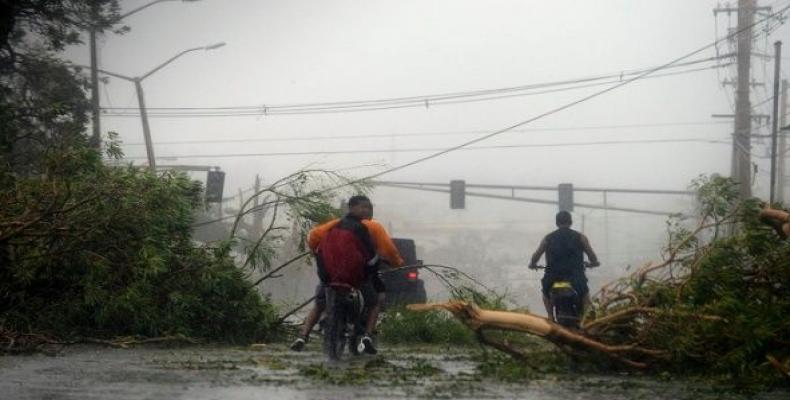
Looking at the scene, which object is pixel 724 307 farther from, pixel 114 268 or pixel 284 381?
pixel 114 268

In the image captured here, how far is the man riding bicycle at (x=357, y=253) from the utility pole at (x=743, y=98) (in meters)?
17.2

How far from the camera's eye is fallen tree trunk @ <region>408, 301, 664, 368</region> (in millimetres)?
7469

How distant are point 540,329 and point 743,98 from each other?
19762 mm

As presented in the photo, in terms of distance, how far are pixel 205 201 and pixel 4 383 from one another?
23.0ft

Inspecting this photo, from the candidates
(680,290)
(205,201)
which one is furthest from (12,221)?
(680,290)

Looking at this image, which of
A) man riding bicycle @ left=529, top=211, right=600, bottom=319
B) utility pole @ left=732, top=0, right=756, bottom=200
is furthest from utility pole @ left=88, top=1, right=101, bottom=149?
utility pole @ left=732, top=0, right=756, bottom=200

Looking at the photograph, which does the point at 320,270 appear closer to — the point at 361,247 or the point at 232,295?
the point at 361,247

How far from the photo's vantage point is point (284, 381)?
7.11 meters

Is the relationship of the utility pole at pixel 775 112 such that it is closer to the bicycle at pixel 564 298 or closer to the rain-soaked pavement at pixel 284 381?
the bicycle at pixel 564 298

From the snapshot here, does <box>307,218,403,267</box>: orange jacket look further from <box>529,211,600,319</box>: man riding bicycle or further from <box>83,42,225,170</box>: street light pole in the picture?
<box>83,42,225,170</box>: street light pole

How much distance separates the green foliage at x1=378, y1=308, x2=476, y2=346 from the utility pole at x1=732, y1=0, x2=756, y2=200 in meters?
14.7

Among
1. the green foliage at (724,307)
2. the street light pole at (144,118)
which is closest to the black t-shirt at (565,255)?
the green foliage at (724,307)

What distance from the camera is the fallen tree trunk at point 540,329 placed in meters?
7.47

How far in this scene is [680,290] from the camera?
8.12m
